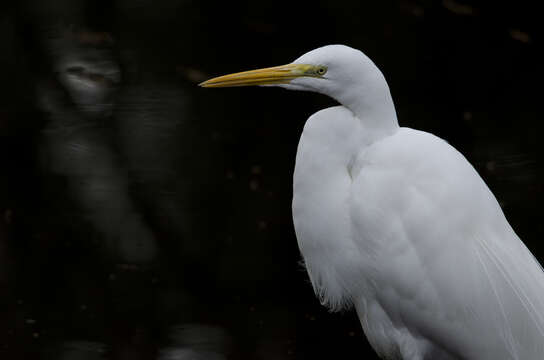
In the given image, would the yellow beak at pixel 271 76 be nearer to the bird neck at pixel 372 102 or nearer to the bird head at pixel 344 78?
the bird head at pixel 344 78

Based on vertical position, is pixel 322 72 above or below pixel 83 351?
above

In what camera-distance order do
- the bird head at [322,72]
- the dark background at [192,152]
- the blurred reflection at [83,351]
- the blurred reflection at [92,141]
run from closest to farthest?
the bird head at [322,72] < the blurred reflection at [83,351] < the dark background at [192,152] < the blurred reflection at [92,141]

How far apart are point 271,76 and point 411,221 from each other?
22.5 inches

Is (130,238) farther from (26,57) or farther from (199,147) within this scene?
(26,57)

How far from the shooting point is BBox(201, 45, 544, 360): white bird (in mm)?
2564

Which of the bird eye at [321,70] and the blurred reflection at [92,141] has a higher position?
the bird eye at [321,70]

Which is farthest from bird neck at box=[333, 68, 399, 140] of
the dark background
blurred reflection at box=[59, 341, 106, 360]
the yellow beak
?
blurred reflection at box=[59, 341, 106, 360]

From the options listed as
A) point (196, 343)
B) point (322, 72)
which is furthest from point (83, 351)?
point (322, 72)

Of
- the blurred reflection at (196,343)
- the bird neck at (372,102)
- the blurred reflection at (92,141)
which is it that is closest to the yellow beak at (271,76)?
the bird neck at (372,102)

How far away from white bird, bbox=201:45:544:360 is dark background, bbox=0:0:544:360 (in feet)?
2.98

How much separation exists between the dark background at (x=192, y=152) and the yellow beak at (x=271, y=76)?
3.67 feet

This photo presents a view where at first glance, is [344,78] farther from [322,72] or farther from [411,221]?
[411,221]

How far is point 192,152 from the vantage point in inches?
190

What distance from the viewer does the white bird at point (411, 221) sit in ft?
8.41
